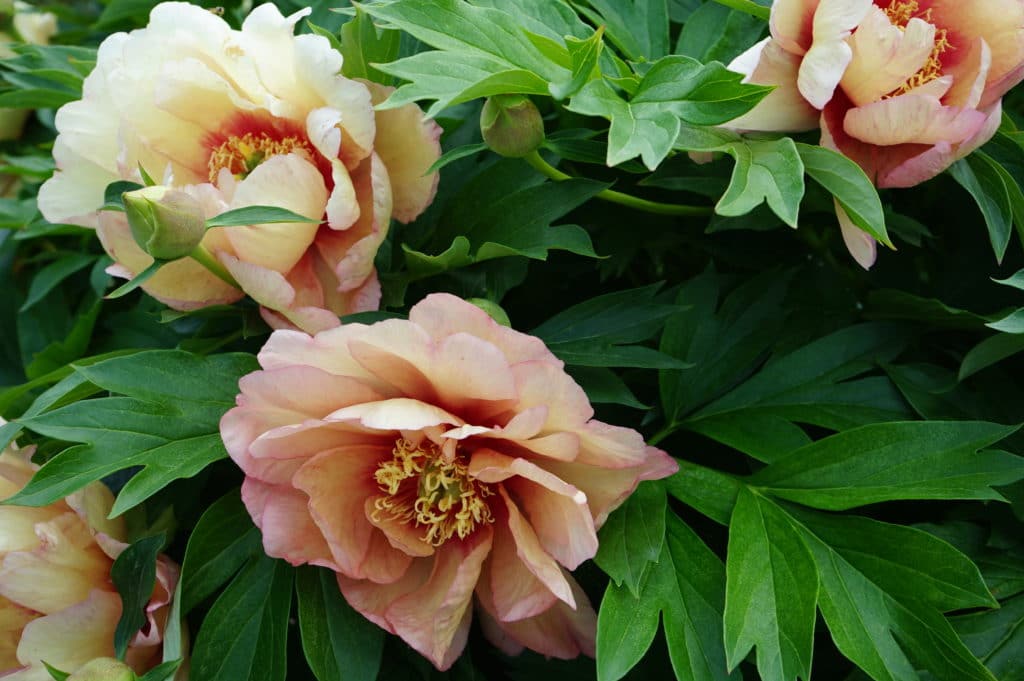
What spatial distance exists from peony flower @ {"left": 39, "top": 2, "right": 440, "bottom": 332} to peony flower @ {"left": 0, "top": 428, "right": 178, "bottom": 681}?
0.11 m

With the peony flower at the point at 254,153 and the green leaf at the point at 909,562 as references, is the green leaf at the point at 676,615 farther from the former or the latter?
the peony flower at the point at 254,153

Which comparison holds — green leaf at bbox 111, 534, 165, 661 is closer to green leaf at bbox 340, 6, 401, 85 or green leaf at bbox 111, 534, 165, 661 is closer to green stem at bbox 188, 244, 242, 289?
green stem at bbox 188, 244, 242, 289

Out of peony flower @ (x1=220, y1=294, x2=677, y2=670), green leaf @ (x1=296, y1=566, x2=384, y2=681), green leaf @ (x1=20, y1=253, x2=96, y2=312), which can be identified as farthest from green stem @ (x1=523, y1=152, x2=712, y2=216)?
green leaf @ (x1=20, y1=253, x2=96, y2=312)

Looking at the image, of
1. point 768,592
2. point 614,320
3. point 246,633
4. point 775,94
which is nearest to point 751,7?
point 775,94

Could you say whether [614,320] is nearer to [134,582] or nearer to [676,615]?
[676,615]

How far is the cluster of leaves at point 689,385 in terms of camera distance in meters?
0.41

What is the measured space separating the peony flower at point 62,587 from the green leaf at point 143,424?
43 millimetres

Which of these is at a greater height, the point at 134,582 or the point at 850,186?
the point at 850,186

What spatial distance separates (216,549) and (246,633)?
0.04m

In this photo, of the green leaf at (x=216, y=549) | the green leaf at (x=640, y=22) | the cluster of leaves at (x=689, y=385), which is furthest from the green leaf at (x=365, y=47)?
the green leaf at (x=216, y=549)

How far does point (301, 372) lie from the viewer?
40 cm

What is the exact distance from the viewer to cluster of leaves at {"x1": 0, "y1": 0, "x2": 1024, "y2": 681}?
0.41 meters

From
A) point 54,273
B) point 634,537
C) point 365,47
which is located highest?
point 365,47

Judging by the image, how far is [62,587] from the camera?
461 millimetres
